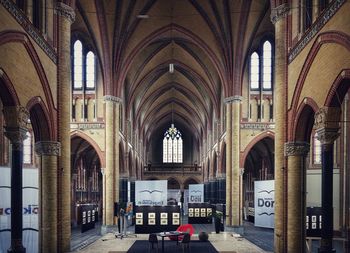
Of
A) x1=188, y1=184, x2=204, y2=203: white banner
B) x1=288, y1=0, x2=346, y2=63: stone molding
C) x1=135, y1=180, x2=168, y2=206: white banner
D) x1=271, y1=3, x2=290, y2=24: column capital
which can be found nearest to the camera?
x1=288, y1=0, x2=346, y2=63: stone molding

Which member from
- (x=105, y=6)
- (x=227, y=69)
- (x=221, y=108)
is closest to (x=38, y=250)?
(x=105, y=6)

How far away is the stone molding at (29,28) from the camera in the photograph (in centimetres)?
1211

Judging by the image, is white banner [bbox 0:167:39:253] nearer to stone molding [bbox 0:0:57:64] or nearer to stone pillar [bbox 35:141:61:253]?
stone pillar [bbox 35:141:61:253]

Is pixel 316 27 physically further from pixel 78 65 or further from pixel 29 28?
pixel 78 65

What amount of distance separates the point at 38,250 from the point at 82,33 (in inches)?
701

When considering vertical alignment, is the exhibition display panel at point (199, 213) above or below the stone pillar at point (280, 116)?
below

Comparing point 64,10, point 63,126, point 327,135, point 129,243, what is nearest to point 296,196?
point 327,135

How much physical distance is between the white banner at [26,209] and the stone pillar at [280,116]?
31.2 ft

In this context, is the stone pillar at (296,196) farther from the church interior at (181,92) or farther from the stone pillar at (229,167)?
the stone pillar at (229,167)

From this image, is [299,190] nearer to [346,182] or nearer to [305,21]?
[305,21]

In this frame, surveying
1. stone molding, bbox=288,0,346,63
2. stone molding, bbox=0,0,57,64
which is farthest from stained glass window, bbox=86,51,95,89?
stone molding, bbox=288,0,346,63

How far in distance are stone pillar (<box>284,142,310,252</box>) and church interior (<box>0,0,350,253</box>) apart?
0.05m

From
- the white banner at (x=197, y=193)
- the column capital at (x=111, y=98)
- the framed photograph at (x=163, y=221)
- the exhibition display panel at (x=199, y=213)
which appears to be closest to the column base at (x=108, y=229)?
the framed photograph at (x=163, y=221)

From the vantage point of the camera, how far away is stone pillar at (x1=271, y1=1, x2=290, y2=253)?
16641mm
